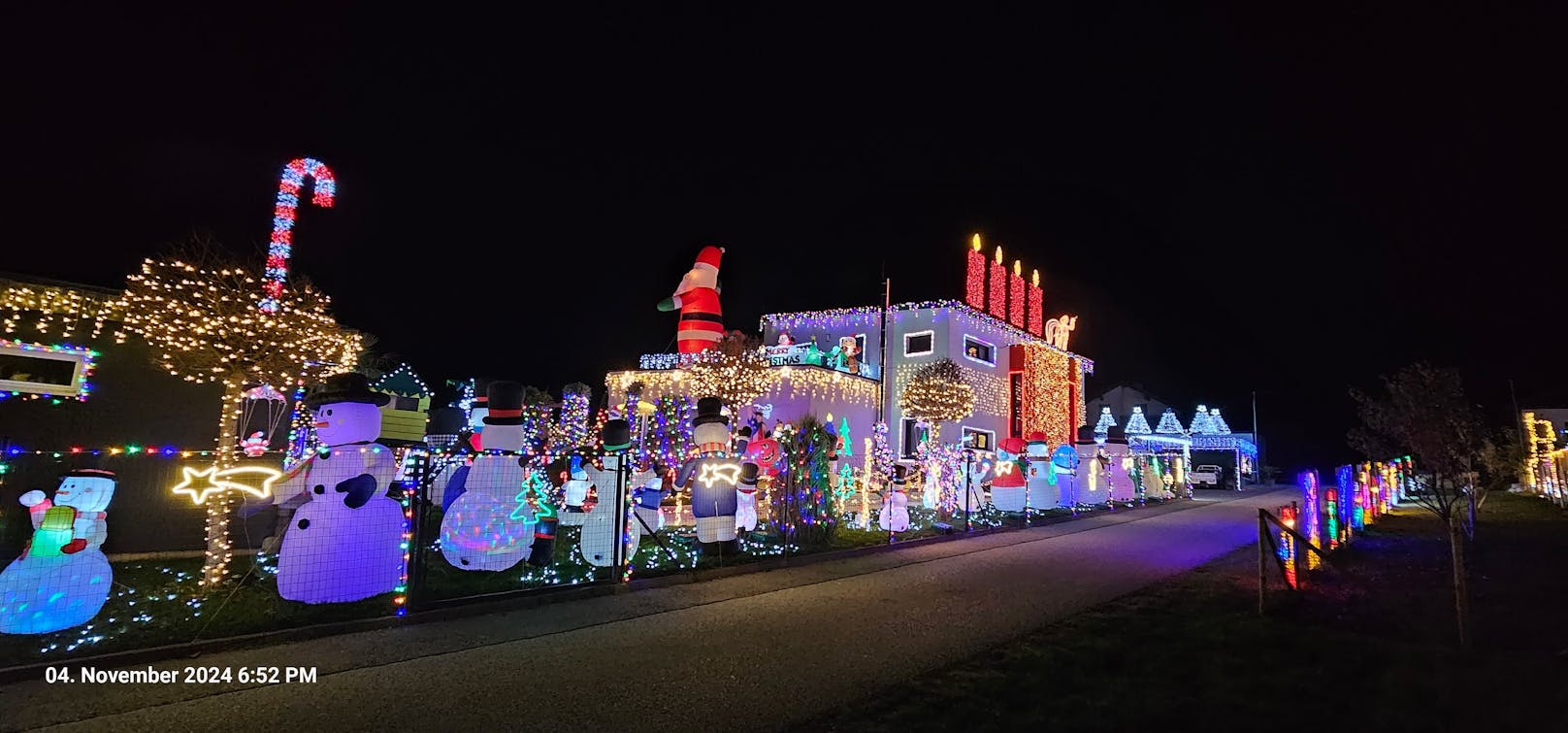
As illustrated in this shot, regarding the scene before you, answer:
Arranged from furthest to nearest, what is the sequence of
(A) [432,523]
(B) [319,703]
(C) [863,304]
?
(C) [863,304] < (A) [432,523] < (B) [319,703]

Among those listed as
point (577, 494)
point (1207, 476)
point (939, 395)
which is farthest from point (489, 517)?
point (1207, 476)

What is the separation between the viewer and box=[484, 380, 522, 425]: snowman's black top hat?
10.3 meters

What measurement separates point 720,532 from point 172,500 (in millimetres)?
8391

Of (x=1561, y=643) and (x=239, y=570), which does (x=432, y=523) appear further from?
(x=1561, y=643)

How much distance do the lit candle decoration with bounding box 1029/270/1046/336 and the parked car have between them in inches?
615

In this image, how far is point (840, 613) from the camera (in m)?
7.92

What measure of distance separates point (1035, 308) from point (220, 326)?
34355 mm

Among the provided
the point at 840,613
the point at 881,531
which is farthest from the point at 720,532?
the point at 881,531

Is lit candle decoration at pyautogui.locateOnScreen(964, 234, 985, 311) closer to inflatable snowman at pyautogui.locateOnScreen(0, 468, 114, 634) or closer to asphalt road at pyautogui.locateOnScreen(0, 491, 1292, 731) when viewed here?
asphalt road at pyautogui.locateOnScreen(0, 491, 1292, 731)

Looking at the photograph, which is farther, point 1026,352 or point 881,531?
point 1026,352

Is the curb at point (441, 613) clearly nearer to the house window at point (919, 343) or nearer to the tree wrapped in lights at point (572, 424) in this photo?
the tree wrapped in lights at point (572, 424)

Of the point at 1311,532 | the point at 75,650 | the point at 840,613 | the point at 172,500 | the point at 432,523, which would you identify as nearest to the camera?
the point at 75,650

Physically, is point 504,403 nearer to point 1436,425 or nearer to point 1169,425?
point 1436,425

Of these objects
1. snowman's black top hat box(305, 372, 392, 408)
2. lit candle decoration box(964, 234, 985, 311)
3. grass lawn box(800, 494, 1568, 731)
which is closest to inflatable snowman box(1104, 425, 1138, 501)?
lit candle decoration box(964, 234, 985, 311)
